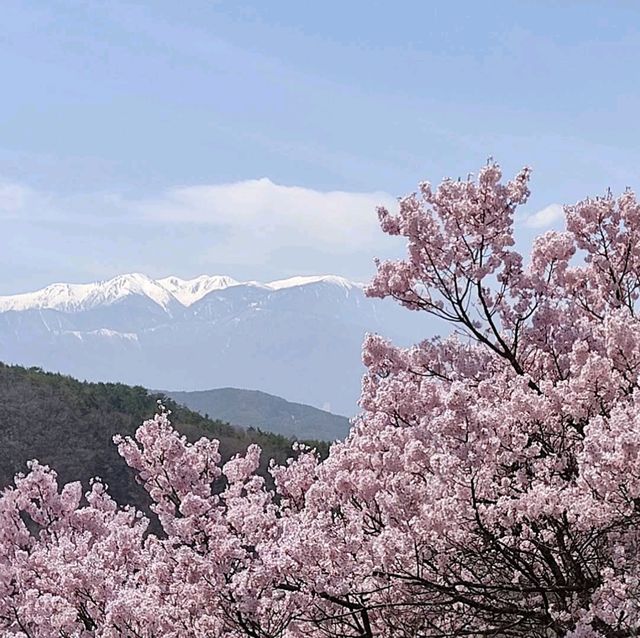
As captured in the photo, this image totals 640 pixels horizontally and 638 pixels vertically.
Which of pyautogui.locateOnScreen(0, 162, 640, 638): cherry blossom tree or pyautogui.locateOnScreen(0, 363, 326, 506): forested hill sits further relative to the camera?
pyautogui.locateOnScreen(0, 363, 326, 506): forested hill

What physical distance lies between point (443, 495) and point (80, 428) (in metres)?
57.0

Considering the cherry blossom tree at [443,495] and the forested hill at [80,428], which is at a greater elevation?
the cherry blossom tree at [443,495]

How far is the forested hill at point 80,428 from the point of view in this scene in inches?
2176

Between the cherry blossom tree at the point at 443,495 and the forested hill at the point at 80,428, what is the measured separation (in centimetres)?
4280

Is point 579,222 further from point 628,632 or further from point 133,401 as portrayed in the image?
point 133,401

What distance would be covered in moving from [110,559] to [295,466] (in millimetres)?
2208

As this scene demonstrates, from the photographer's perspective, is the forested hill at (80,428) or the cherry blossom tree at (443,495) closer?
the cherry blossom tree at (443,495)

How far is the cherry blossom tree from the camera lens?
571 centimetres

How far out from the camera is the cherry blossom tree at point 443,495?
571 cm

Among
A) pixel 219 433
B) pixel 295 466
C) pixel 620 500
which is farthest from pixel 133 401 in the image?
pixel 620 500

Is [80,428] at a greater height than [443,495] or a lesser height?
lesser

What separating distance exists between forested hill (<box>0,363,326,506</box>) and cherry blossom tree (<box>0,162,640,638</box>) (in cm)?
4280

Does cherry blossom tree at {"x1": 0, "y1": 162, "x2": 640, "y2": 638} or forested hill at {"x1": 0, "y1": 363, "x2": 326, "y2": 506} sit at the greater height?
cherry blossom tree at {"x1": 0, "y1": 162, "x2": 640, "y2": 638}

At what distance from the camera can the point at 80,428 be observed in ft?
195
